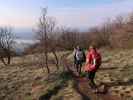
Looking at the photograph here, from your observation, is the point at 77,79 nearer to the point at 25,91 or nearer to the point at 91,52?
the point at 25,91

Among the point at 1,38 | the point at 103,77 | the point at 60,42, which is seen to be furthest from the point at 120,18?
the point at 103,77

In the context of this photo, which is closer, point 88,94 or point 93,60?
point 93,60

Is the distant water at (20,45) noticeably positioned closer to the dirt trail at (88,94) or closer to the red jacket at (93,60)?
the dirt trail at (88,94)

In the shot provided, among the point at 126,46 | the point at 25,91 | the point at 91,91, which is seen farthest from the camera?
the point at 126,46

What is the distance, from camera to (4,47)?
6319cm

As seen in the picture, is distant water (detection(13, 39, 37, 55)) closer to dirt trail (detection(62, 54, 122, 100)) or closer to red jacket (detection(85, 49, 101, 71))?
dirt trail (detection(62, 54, 122, 100))

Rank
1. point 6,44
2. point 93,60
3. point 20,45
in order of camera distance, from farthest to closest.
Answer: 1. point 20,45
2. point 6,44
3. point 93,60

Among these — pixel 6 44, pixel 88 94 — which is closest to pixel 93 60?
pixel 88 94

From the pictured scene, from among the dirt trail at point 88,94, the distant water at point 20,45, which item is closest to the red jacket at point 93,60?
the dirt trail at point 88,94

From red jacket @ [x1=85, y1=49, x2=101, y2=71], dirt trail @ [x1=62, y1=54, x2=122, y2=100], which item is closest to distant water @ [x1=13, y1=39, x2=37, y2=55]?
dirt trail @ [x1=62, y1=54, x2=122, y2=100]

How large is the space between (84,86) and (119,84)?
185 centimetres

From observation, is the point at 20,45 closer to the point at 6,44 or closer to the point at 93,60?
the point at 6,44

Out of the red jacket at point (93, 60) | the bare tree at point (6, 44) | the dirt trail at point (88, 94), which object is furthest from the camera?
the bare tree at point (6, 44)

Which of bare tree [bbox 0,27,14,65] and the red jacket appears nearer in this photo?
the red jacket
